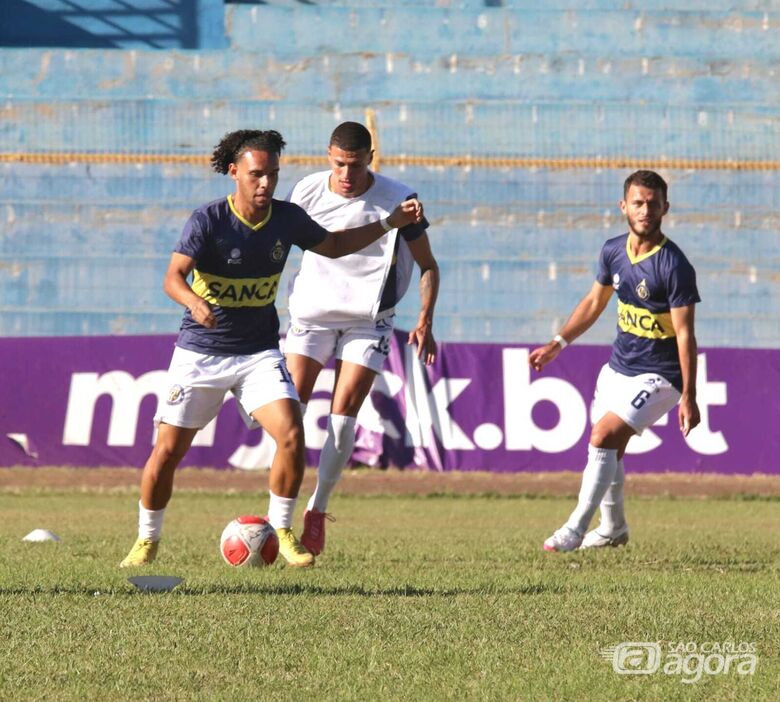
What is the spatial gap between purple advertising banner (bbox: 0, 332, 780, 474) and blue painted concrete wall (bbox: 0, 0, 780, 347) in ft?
10.1

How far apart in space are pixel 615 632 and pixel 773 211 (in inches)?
573

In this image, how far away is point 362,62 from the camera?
20.8m

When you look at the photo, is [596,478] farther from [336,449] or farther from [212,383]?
[212,383]

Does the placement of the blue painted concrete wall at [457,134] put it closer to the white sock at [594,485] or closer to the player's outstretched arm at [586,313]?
the player's outstretched arm at [586,313]

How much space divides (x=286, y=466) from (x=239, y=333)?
0.73 meters

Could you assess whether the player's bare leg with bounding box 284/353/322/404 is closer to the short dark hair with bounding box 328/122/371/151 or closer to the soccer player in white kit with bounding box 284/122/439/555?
the soccer player in white kit with bounding box 284/122/439/555

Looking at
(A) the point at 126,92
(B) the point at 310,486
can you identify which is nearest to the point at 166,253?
(A) the point at 126,92

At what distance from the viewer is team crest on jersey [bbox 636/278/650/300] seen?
8.65 m

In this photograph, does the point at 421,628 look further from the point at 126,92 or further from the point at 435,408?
the point at 126,92

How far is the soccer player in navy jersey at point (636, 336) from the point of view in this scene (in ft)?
27.9

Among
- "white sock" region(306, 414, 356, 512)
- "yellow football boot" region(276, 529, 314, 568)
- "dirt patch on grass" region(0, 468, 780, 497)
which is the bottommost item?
"dirt patch on grass" region(0, 468, 780, 497)

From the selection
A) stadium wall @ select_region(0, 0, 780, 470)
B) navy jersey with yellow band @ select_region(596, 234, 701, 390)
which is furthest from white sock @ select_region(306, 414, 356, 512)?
stadium wall @ select_region(0, 0, 780, 470)

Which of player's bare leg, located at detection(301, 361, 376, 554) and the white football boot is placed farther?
the white football boot

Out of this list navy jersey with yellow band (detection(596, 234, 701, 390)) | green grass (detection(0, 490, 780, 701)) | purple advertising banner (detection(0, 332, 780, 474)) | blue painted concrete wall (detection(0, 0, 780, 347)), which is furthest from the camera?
blue painted concrete wall (detection(0, 0, 780, 347))
